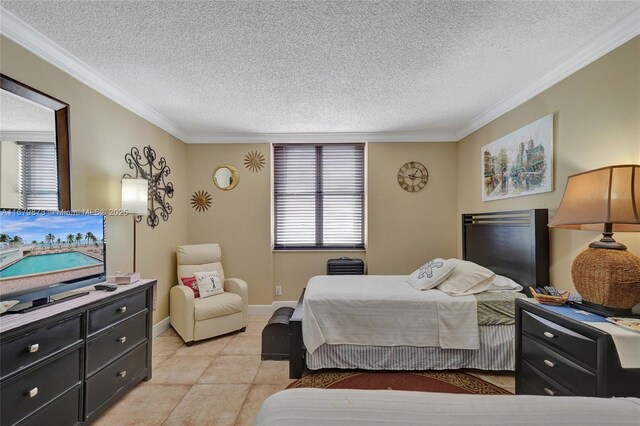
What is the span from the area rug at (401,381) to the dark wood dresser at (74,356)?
1267 millimetres

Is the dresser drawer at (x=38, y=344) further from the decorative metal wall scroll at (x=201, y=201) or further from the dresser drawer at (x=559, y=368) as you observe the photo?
the dresser drawer at (x=559, y=368)

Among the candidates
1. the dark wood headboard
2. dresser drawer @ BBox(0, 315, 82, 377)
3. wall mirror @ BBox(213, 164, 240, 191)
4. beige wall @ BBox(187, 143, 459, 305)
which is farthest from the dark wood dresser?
the dark wood headboard

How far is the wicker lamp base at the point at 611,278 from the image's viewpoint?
153 cm

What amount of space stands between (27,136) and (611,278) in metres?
3.57

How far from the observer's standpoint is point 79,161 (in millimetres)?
2316

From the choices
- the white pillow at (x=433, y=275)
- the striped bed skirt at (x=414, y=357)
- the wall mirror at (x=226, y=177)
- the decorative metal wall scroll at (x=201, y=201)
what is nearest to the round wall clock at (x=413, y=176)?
the white pillow at (x=433, y=275)

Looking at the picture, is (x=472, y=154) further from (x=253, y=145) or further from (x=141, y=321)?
(x=141, y=321)

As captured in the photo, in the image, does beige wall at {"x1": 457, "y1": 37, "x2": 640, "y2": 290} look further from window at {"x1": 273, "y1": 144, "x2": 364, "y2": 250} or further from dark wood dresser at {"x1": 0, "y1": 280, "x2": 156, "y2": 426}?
dark wood dresser at {"x1": 0, "y1": 280, "x2": 156, "y2": 426}

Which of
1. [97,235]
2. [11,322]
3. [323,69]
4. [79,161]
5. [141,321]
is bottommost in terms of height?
[141,321]

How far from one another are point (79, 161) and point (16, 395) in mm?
1634

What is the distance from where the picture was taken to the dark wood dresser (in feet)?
4.64

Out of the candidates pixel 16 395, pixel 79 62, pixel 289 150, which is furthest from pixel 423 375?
pixel 79 62

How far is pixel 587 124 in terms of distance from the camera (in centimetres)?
210

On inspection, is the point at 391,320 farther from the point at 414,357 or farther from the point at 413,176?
the point at 413,176
